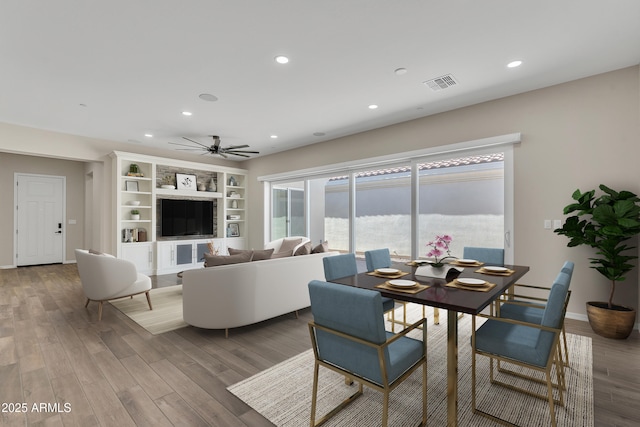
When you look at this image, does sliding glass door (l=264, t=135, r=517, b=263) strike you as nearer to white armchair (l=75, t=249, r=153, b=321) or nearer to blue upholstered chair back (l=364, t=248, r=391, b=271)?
blue upholstered chair back (l=364, t=248, r=391, b=271)

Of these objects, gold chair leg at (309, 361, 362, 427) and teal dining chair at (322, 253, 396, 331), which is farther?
teal dining chair at (322, 253, 396, 331)

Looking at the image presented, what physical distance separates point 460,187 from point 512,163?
735 millimetres

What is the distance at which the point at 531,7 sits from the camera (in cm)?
224

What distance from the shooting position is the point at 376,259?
3.26 metres

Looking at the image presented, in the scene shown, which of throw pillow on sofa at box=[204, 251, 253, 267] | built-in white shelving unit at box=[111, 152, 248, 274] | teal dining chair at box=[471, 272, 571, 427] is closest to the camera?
teal dining chair at box=[471, 272, 571, 427]

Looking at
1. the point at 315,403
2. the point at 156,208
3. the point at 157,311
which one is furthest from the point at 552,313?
the point at 156,208

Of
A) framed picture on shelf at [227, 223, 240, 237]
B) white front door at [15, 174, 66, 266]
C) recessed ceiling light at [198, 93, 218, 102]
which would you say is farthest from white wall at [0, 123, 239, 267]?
recessed ceiling light at [198, 93, 218, 102]

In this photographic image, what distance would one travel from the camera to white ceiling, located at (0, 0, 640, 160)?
7.50 ft

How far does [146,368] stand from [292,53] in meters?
3.07

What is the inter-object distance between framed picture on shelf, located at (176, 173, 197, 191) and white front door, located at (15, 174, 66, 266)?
11.1 ft

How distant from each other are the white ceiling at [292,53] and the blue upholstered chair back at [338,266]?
6.47 ft

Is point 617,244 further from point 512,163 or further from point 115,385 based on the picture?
point 115,385

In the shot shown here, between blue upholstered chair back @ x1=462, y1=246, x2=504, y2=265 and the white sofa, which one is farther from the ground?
blue upholstered chair back @ x1=462, y1=246, x2=504, y2=265

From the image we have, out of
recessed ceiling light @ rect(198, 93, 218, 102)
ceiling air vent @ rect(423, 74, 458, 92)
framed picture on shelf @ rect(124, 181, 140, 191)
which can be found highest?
recessed ceiling light @ rect(198, 93, 218, 102)
